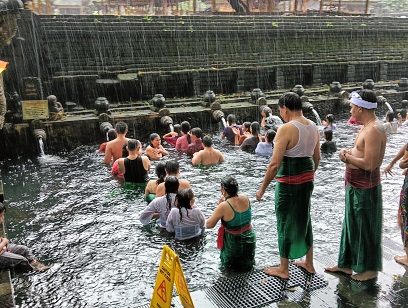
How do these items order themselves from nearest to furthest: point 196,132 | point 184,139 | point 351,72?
point 196,132 < point 184,139 < point 351,72

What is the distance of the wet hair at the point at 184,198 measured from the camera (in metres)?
5.92

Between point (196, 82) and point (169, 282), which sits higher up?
point (169, 282)

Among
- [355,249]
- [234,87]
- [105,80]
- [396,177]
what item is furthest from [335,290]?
[234,87]

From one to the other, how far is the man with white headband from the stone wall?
10.9 meters

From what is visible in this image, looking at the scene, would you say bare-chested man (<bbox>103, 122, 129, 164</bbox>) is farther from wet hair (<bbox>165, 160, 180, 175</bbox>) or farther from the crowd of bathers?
wet hair (<bbox>165, 160, 180, 175</bbox>)

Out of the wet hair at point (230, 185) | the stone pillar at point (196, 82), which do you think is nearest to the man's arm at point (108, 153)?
the wet hair at point (230, 185)

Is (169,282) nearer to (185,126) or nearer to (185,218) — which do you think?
(185,218)

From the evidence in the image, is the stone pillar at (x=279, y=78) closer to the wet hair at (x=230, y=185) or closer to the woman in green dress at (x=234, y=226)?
the woman in green dress at (x=234, y=226)

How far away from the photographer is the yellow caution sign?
11.7 feet

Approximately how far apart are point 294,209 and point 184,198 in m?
2.00

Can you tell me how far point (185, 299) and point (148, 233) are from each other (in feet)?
10.3

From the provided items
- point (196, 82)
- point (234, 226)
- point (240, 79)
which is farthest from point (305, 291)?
point (240, 79)

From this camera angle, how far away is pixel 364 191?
14.2 feet

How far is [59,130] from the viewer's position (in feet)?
42.1
